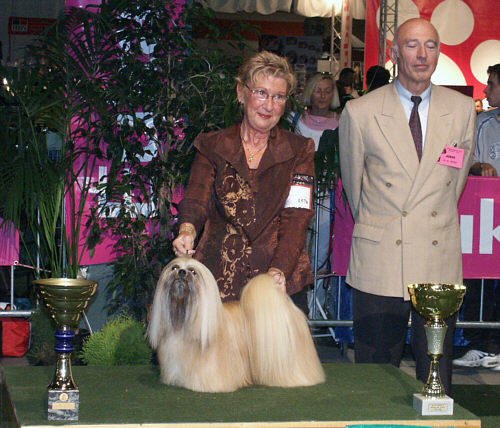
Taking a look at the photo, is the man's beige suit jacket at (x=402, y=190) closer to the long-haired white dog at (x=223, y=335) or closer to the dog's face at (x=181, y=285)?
the long-haired white dog at (x=223, y=335)

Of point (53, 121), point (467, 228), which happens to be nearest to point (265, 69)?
point (53, 121)

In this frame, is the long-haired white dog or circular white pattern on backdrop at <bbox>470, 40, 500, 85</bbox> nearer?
the long-haired white dog

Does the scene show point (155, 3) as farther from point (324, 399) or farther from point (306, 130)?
point (324, 399)

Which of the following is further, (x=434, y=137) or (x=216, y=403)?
(x=434, y=137)

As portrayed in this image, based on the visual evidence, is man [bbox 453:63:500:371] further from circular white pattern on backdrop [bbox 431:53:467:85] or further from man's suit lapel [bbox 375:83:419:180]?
circular white pattern on backdrop [bbox 431:53:467:85]

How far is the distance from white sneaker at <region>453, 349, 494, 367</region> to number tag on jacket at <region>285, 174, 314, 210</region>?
281 cm

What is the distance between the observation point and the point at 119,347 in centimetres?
361

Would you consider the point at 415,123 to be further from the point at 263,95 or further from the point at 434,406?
the point at 434,406

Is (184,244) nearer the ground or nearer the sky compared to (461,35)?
nearer the ground

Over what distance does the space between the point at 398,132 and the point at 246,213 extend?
27.4 inches

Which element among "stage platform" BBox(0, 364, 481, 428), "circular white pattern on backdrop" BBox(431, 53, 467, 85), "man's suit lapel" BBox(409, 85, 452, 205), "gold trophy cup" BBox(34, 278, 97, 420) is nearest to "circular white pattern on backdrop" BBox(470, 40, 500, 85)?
"circular white pattern on backdrop" BBox(431, 53, 467, 85)

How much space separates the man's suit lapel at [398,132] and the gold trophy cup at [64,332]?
1.36 m

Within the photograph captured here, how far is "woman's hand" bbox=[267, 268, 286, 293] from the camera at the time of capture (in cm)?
236

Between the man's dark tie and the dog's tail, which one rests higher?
the man's dark tie
